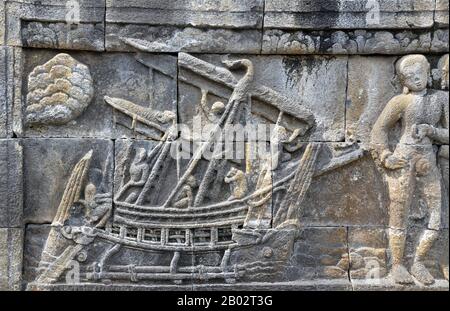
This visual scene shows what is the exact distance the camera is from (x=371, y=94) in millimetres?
5961

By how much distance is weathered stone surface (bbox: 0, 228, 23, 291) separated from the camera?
5.74 meters

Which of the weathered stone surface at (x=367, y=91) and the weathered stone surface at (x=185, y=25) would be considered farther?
the weathered stone surface at (x=367, y=91)

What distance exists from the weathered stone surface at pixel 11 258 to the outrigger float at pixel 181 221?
190 millimetres

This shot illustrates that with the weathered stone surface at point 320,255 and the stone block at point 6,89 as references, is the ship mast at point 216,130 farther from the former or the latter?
the stone block at point 6,89

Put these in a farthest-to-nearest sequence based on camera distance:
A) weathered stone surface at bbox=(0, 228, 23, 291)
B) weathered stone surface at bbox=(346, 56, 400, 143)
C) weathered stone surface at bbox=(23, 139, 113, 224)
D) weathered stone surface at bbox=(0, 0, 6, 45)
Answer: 1. weathered stone surface at bbox=(346, 56, 400, 143)
2. weathered stone surface at bbox=(23, 139, 113, 224)
3. weathered stone surface at bbox=(0, 228, 23, 291)
4. weathered stone surface at bbox=(0, 0, 6, 45)

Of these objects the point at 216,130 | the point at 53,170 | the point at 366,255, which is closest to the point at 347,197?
the point at 366,255

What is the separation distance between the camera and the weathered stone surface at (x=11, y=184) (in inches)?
225

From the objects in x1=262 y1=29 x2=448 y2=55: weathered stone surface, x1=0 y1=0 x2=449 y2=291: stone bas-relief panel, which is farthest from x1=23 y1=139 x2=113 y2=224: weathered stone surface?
x1=262 y1=29 x2=448 y2=55: weathered stone surface

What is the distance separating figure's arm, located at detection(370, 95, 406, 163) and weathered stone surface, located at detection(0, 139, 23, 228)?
3.14m

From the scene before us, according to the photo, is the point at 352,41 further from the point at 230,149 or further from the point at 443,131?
the point at 230,149

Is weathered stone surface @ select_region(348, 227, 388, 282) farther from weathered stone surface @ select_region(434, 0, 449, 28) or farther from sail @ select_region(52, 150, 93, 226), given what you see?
sail @ select_region(52, 150, 93, 226)

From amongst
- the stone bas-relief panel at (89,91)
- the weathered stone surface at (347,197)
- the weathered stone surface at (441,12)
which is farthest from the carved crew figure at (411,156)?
the stone bas-relief panel at (89,91)

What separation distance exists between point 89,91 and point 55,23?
648 mm

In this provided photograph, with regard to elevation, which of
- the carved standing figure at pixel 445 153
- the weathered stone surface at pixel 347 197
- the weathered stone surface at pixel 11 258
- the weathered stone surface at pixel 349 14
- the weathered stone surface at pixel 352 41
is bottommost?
the weathered stone surface at pixel 11 258
